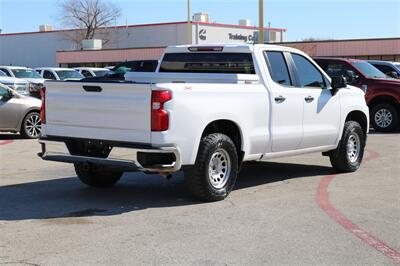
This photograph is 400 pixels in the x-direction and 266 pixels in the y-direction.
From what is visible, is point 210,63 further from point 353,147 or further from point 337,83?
point 353,147

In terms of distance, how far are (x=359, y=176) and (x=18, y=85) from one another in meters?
12.2

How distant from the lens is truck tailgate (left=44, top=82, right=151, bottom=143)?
6.60 metres

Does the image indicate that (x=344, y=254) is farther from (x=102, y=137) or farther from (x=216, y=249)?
(x=102, y=137)

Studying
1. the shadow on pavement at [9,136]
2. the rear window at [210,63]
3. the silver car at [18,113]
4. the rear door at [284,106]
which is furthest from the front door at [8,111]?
the rear door at [284,106]

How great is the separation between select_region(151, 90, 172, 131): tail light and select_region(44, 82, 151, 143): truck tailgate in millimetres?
52

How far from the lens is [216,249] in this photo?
5344 mm

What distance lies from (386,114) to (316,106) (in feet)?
26.6

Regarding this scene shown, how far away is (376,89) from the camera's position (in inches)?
626

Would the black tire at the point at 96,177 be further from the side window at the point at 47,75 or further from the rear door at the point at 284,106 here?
the side window at the point at 47,75

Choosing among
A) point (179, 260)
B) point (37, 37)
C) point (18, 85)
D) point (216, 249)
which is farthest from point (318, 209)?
point (37, 37)

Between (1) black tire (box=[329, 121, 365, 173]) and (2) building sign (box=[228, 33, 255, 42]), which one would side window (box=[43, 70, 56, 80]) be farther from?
(2) building sign (box=[228, 33, 255, 42])

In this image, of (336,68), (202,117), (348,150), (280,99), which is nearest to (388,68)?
(336,68)

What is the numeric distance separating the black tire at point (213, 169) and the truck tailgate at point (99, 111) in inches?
29.3

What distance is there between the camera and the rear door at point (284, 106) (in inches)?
316
